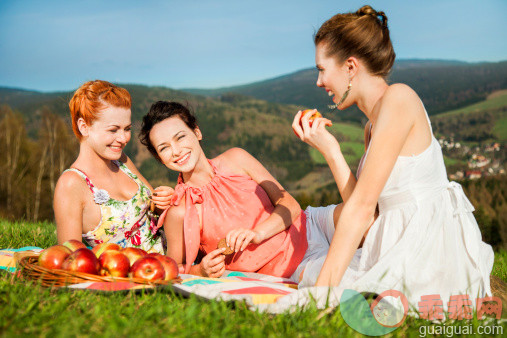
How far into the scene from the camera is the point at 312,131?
3.71m

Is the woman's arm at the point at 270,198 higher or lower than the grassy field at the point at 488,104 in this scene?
lower

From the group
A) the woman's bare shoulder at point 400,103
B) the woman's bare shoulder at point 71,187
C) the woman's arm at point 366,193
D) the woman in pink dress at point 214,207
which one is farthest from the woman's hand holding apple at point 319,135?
the woman's bare shoulder at point 71,187

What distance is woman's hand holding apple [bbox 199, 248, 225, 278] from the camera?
4.34 metres

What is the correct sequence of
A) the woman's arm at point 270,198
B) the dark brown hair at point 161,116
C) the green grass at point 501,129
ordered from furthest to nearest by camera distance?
the green grass at point 501,129 → the dark brown hair at point 161,116 → the woman's arm at point 270,198

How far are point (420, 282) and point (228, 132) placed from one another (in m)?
91.3

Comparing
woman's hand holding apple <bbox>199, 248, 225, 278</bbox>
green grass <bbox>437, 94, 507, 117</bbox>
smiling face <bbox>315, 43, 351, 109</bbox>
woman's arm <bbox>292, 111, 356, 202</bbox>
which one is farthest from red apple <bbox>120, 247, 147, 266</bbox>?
green grass <bbox>437, 94, 507, 117</bbox>

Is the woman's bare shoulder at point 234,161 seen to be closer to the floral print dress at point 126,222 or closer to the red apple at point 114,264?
the floral print dress at point 126,222

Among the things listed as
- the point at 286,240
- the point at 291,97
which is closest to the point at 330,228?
the point at 286,240

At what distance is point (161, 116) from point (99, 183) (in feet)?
3.55

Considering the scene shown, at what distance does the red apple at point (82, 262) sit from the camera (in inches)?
143
